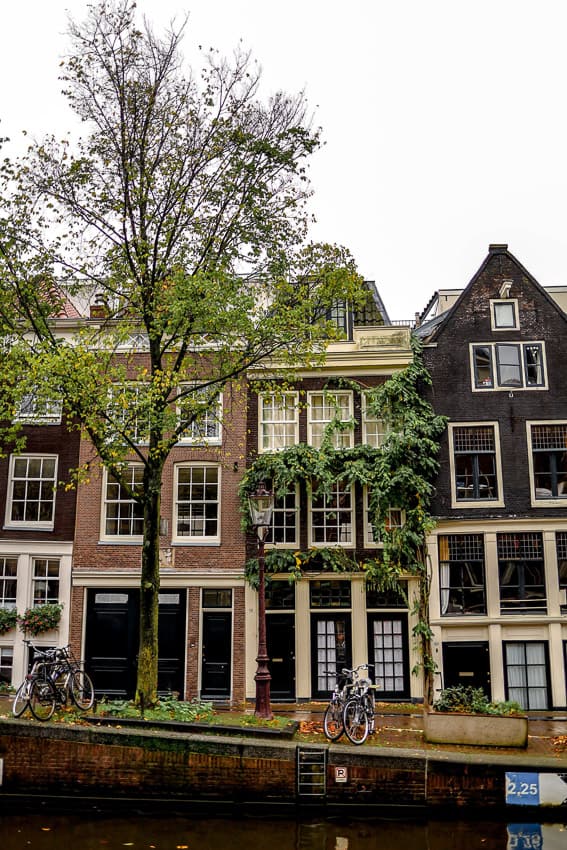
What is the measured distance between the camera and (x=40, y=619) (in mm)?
21625

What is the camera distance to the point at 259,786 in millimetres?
13688

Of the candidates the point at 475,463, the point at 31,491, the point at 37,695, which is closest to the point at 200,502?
the point at 31,491

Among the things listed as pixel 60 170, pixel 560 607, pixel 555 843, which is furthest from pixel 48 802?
pixel 560 607

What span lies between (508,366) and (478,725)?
11270 millimetres

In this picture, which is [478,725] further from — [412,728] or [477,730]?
[412,728]

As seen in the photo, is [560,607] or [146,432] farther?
[560,607]

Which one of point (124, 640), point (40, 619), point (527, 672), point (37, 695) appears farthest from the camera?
point (124, 640)

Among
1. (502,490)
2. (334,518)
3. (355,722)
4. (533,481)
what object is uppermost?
(533,481)

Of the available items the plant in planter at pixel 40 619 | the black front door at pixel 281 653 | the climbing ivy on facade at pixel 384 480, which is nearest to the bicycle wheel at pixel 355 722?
the climbing ivy on facade at pixel 384 480

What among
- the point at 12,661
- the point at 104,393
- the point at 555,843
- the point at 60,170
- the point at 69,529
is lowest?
the point at 555,843

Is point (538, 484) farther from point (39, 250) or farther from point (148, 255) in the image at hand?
point (39, 250)

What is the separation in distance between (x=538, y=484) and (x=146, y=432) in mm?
11568

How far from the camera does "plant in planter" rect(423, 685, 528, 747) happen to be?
1452 centimetres

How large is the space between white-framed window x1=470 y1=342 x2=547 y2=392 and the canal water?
41.5 ft
